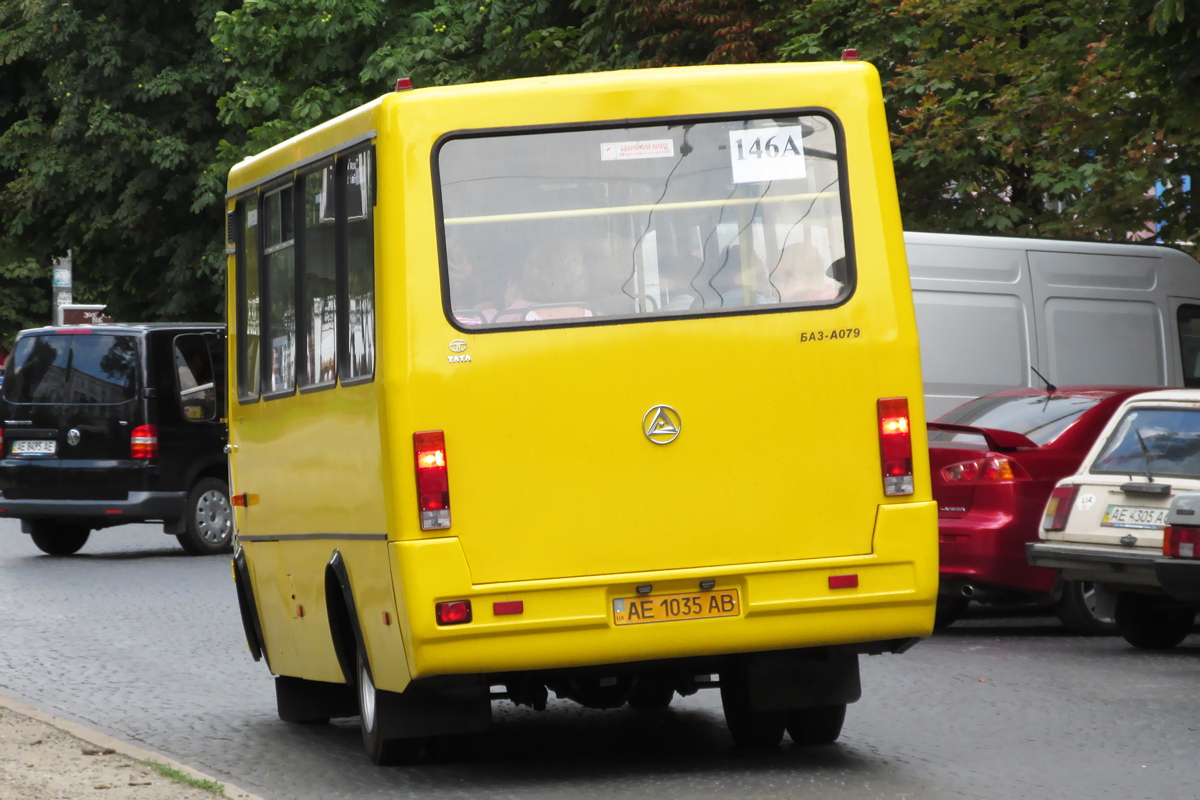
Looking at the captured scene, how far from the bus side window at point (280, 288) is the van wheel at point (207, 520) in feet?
40.2

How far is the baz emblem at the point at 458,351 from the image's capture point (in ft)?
25.6

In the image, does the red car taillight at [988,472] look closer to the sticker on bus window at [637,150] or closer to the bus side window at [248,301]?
the bus side window at [248,301]

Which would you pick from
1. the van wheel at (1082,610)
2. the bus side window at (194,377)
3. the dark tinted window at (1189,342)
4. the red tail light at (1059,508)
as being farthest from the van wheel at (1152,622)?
the bus side window at (194,377)

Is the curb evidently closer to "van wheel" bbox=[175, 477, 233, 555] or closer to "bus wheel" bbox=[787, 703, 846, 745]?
"bus wheel" bbox=[787, 703, 846, 745]

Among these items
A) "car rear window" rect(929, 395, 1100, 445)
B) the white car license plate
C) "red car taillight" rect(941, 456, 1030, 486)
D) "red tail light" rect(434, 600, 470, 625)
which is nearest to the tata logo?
"red tail light" rect(434, 600, 470, 625)

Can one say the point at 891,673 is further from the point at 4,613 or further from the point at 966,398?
the point at 4,613

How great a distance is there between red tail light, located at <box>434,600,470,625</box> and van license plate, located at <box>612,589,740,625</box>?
0.56 m

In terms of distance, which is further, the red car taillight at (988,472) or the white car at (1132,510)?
the red car taillight at (988,472)

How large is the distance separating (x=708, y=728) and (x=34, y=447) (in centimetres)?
1377

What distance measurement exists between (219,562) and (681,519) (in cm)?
1373

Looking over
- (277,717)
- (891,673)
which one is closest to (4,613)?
(277,717)

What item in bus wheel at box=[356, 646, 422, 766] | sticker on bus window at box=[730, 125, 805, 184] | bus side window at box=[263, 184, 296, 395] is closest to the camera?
sticker on bus window at box=[730, 125, 805, 184]

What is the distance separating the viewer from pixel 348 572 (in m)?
8.56

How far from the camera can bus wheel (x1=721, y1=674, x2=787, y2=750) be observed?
8883 millimetres
